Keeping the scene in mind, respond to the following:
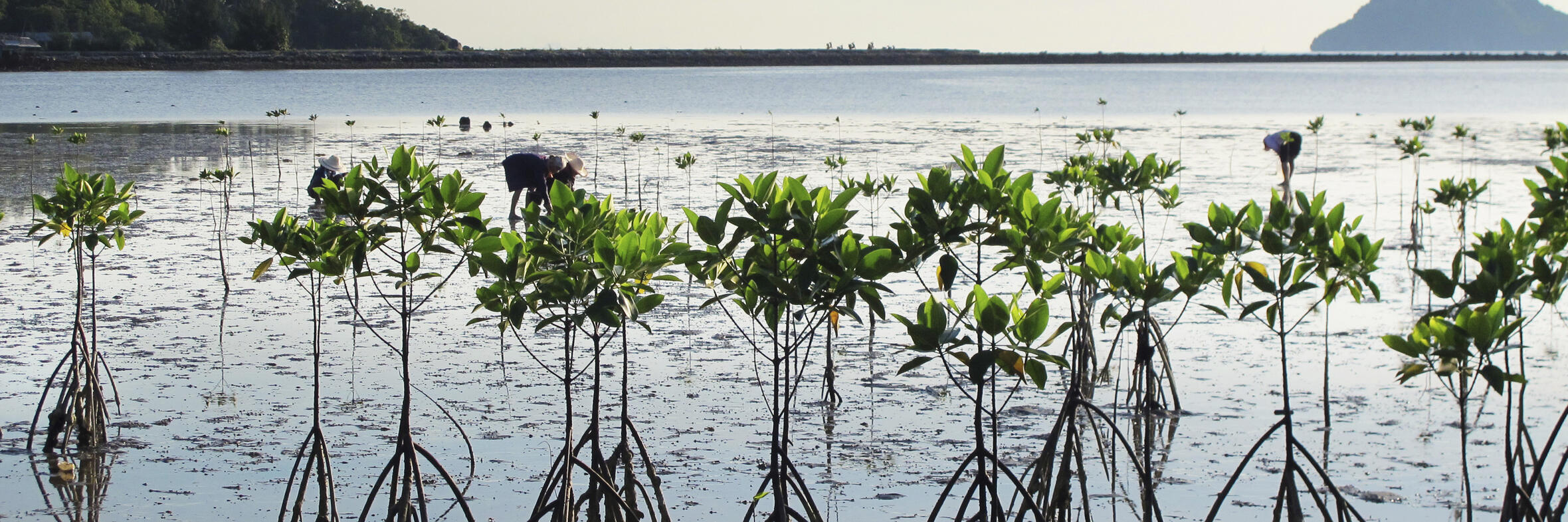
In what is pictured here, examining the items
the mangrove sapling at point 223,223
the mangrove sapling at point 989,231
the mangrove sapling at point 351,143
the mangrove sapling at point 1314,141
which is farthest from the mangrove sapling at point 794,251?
the mangrove sapling at point 351,143

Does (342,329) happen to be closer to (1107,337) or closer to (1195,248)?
(1107,337)

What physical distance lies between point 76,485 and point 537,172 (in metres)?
7.07

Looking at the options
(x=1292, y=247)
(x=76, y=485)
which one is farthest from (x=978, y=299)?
(x=76, y=485)

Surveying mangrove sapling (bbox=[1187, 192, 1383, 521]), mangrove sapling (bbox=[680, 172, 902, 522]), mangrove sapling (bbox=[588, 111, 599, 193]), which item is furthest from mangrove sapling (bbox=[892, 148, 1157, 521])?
mangrove sapling (bbox=[588, 111, 599, 193])

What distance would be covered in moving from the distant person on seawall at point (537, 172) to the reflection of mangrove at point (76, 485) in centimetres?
623

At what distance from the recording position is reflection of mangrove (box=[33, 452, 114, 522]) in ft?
15.7

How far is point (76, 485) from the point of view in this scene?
503cm

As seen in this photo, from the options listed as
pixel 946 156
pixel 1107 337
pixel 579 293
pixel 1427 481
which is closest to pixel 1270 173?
pixel 946 156

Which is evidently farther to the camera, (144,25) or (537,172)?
(144,25)

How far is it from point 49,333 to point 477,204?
470 centimetres

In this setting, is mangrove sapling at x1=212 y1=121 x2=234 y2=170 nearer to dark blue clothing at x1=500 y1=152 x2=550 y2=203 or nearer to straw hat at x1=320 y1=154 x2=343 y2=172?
straw hat at x1=320 y1=154 x2=343 y2=172

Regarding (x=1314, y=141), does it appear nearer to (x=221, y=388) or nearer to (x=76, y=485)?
(x=221, y=388)

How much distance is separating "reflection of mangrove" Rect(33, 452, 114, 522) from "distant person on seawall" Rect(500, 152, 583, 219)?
20.4ft

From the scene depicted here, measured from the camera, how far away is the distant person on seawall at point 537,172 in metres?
11.6
